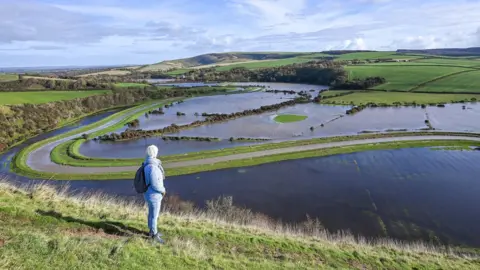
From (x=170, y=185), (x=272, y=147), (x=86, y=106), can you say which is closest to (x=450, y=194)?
(x=272, y=147)

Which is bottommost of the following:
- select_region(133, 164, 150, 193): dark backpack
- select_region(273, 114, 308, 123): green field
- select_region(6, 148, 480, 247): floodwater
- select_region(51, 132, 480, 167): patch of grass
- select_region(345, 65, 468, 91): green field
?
select_region(6, 148, 480, 247): floodwater

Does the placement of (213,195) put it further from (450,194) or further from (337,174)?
(450,194)

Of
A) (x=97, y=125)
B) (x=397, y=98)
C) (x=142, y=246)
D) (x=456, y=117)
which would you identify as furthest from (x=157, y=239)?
(x=397, y=98)

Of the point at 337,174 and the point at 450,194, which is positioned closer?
the point at 450,194

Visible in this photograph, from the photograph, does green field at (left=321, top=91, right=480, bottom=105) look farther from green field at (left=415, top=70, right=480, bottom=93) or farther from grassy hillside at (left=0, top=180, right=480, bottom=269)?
grassy hillside at (left=0, top=180, right=480, bottom=269)

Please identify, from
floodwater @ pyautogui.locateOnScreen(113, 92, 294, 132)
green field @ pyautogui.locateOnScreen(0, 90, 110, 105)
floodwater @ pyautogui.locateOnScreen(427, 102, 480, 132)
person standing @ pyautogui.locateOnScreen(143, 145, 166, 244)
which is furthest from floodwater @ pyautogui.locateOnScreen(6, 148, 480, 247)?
green field @ pyautogui.locateOnScreen(0, 90, 110, 105)

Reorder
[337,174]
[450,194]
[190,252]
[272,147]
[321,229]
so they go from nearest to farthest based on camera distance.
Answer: [190,252] < [321,229] < [450,194] < [337,174] < [272,147]

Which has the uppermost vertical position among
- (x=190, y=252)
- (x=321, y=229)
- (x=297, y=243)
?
(x=190, y=252)

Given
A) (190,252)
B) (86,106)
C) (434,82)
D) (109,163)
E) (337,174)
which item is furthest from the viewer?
(434,82)

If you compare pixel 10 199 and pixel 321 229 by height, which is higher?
pixel 10 199
